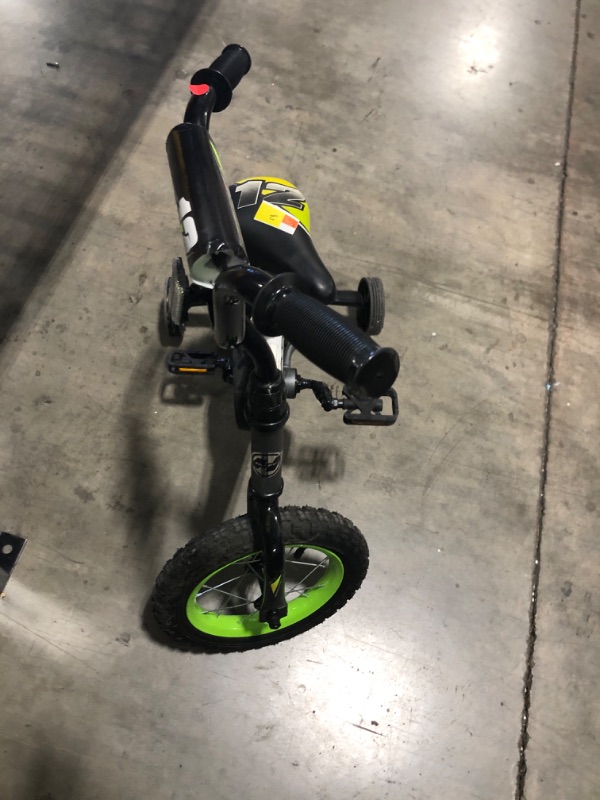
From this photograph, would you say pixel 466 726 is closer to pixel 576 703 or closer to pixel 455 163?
pixel 576 703

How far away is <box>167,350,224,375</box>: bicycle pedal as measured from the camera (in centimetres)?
163

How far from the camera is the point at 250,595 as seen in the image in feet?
5.35

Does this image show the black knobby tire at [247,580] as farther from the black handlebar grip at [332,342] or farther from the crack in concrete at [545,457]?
the black handlebar grip at [332,342]

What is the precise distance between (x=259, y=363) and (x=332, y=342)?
1.06 ft

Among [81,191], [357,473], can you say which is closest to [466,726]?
[357,473]

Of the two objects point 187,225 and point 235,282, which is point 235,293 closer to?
point 235,282

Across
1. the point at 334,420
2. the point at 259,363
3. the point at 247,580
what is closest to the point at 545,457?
the point at 334,420

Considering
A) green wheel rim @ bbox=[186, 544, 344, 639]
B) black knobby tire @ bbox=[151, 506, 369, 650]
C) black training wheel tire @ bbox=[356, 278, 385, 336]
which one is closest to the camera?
black knobby tire @ bbox=[151, 506, 369, 650]

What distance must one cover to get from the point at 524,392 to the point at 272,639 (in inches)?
43.9

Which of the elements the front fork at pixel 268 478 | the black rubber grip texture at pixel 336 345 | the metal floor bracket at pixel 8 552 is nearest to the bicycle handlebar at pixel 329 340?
the black rubber grip texture at pixel 336 345

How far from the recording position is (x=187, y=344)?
194 centimetres

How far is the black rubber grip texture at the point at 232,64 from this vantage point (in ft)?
4.25

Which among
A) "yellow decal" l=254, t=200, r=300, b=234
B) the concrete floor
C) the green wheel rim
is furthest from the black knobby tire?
"yellow decal" l=254, t=200, r=300, b=234

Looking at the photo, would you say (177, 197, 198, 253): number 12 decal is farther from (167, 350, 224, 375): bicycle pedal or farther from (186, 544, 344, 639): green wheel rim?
(186, 544, 344, 639): green wheel rim
